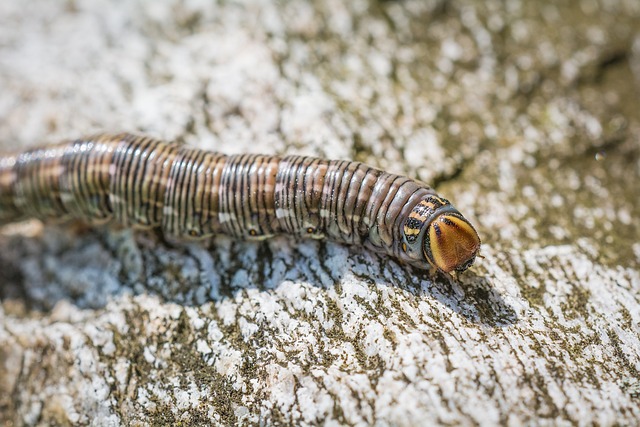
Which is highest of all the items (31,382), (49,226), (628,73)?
(628,73)

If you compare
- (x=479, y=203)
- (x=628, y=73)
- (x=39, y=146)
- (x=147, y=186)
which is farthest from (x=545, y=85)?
(x=39, y=146)

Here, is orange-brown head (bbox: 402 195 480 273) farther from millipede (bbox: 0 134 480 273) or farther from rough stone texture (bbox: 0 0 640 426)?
rough stone texture (bbox: 0 0 640 426)

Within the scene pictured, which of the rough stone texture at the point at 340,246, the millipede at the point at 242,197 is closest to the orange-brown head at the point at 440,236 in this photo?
the millipede at the point at 242,197

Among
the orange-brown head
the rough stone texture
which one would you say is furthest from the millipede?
the rough stone texture

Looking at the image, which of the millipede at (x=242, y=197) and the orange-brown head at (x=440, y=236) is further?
the millipede at (x=242, y=197)

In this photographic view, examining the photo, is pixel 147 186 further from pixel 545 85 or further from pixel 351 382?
pixel 545 85

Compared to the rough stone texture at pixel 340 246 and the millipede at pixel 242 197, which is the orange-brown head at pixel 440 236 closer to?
the millipede at pixel 242 197
